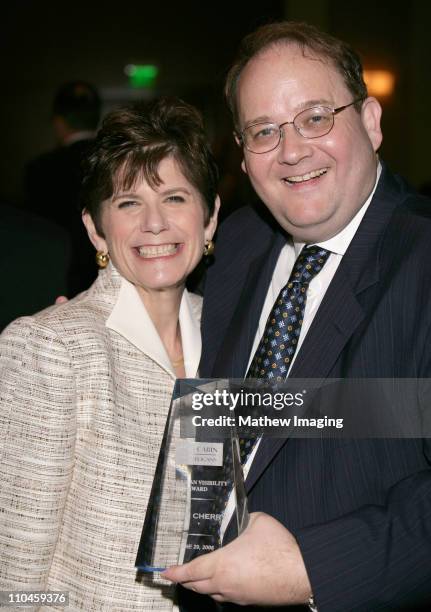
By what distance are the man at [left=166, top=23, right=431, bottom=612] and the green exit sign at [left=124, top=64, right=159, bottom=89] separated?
7.32 metres

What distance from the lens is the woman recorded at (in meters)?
1.72

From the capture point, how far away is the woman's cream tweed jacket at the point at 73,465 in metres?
1.71

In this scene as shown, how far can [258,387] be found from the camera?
1.81 metres

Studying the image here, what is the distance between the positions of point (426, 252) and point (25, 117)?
8.52 metres

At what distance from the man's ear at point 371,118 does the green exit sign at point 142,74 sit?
747cm

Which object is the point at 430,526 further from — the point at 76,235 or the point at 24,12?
the point at 24,12

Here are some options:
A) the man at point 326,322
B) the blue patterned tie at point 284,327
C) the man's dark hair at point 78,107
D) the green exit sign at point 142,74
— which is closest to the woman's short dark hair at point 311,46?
the man at point 326,322

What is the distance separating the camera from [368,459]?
1.61 metres

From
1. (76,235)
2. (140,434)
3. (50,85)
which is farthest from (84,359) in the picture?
(50,85)

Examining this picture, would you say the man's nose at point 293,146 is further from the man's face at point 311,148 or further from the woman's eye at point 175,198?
the woman's eye at point 175,198

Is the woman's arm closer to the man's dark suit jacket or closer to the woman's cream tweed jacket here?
the woman's cream tweed jacket

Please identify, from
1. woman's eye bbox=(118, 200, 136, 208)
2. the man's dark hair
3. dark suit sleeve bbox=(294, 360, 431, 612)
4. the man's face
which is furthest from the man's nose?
the man's dark hair

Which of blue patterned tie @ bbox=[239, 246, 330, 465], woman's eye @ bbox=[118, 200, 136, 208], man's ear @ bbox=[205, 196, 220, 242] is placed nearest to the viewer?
blue patterned tie @ bbox=[239, 246, 330, 465]

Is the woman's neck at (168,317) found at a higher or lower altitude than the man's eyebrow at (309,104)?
lower
